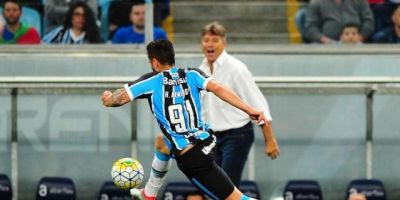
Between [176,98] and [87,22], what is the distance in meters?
4.28

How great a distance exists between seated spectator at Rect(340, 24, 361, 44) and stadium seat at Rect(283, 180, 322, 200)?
1.73 metres

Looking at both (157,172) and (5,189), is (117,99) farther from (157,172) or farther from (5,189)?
(5,189)

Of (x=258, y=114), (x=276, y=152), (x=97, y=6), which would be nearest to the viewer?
(x=258, y=114)

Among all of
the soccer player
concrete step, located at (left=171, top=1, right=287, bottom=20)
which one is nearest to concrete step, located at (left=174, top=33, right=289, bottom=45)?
concrete step, located at (left=171, top=1, right=287, bottom=20)

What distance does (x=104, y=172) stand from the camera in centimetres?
1689

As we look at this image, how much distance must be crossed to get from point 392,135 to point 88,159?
3656 mm

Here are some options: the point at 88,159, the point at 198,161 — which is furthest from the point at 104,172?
the point at 198,161

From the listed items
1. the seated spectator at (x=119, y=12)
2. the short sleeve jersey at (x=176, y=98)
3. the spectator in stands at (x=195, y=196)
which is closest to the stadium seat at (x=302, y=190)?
the spectator in stands at (x=195, y=196)

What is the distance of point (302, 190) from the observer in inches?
655

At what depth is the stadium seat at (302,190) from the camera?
1659 cm

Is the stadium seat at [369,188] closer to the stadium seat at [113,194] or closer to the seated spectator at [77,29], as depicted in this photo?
the stadium seat at [113,194]

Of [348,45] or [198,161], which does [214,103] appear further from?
[348,45]

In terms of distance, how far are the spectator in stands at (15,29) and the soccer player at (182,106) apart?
14.0 ft

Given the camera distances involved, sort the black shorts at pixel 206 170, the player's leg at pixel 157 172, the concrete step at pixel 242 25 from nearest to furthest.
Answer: the black shorts at pixel 206 170 < the player's leg at pixel 157 172 < the concrete step at pixel 242 25
